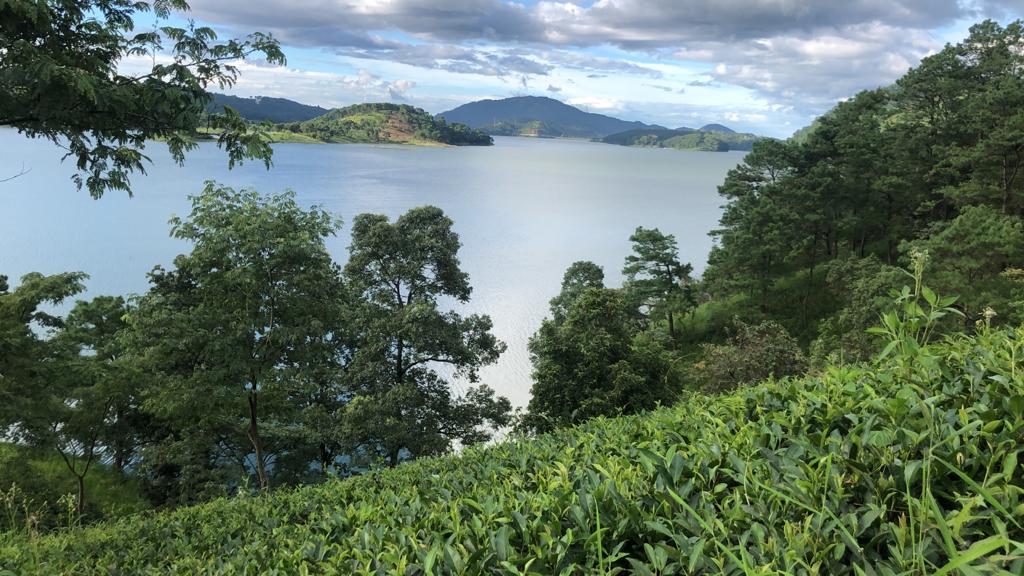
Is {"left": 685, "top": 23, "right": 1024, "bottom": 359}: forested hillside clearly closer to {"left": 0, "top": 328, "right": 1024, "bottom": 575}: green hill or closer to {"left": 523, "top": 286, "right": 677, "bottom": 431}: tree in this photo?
{"left": 523, "top": 286, "right": 677, "bottom": 431}: tree

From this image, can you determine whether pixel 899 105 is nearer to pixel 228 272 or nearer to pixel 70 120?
pixel 228 272

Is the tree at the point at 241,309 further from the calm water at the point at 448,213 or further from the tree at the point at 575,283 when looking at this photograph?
the tree at the point at 575,283

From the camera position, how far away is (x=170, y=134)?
4.83 meters

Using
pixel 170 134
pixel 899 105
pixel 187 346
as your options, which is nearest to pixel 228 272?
pixel 187 346

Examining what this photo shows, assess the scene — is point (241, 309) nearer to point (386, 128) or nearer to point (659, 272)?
point (659, 272)

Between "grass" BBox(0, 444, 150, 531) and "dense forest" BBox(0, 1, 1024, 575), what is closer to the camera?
"dense forest" BBox(0, 1, 1024, 575)

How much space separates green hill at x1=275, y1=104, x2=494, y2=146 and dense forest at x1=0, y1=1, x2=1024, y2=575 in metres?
123

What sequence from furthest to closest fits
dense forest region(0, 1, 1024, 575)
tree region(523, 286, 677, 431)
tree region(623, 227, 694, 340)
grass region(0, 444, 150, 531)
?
tree region(623, 227, 694, 340) < tree region(523, 286, 677, 431) < grass region(0, 444, 150, 531) < dense forest region(0, 1, 1024, 575)

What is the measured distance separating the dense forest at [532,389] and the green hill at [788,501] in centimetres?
1

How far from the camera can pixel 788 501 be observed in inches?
56.3

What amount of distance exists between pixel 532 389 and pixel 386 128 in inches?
5751

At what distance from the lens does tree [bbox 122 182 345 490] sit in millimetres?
9500

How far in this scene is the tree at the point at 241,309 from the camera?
9500 millimetres

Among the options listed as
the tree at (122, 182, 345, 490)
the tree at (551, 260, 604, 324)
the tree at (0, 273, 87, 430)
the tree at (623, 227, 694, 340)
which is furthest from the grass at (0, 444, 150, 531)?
the tree at (623, 227, 694, 340)
